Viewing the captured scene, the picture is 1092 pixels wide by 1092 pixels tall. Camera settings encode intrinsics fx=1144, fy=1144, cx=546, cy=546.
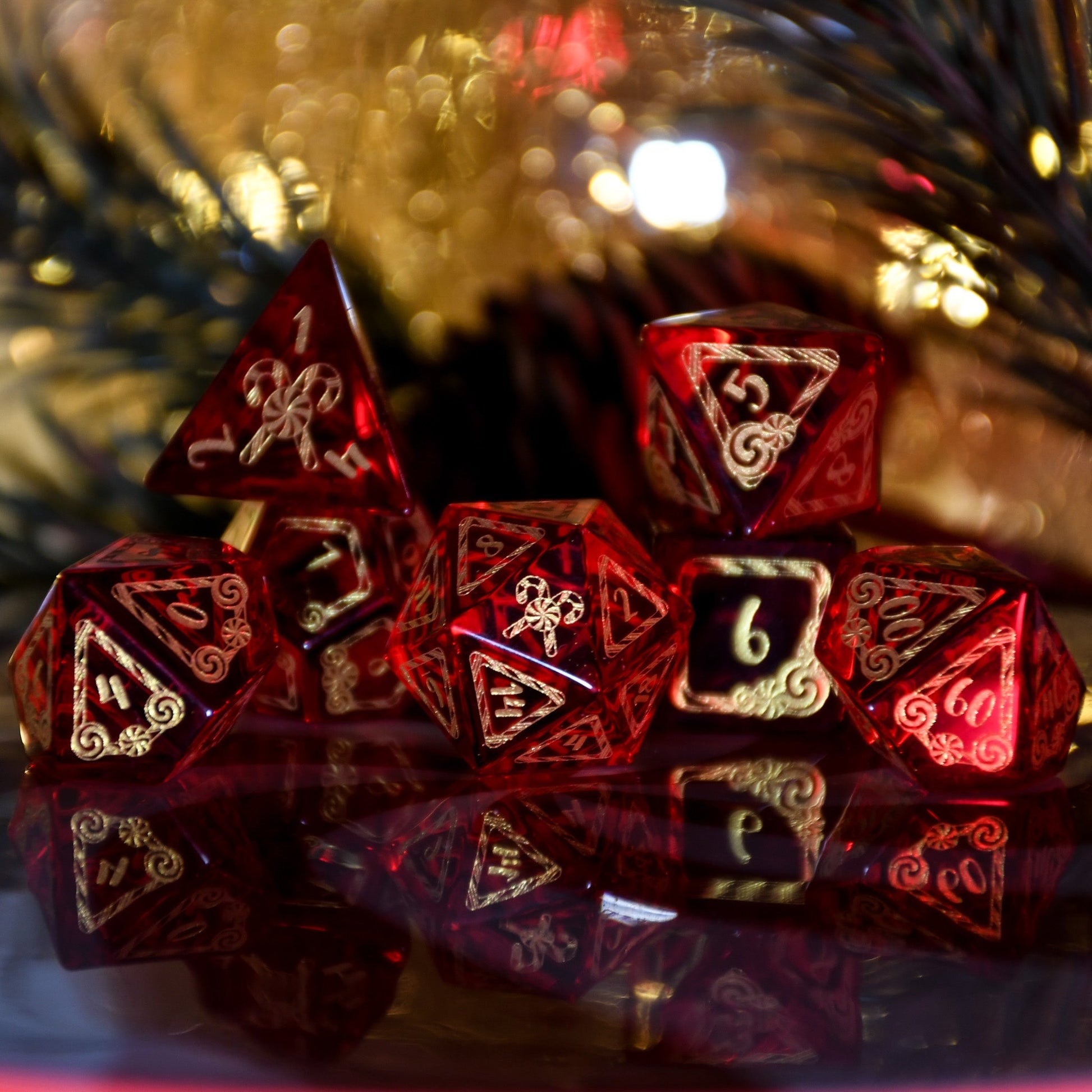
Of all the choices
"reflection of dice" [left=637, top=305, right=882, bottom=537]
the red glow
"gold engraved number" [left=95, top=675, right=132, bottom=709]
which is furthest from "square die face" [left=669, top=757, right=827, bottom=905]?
the red glow

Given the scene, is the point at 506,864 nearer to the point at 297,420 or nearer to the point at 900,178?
the point at 297,420

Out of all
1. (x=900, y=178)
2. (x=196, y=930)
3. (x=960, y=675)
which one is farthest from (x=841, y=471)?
(x=196, y=930)

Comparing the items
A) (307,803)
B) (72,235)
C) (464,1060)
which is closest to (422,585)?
(307,803)

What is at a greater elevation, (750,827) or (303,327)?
(303,327)

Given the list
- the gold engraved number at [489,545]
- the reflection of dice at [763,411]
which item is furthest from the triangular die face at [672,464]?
the gold engraved number at [489,545]

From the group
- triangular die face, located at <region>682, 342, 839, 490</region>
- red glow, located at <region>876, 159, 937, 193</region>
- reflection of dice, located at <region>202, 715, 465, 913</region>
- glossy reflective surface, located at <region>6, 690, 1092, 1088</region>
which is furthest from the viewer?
red glow, located at <region>876, 159, 937, 193</region>

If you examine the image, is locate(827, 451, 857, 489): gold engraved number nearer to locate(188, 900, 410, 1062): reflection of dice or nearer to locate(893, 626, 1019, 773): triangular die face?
locate(893, 626, 1019, 773): triangular die face
